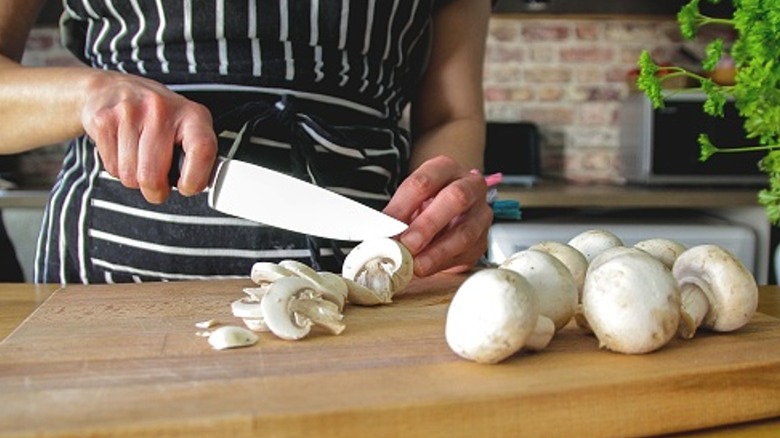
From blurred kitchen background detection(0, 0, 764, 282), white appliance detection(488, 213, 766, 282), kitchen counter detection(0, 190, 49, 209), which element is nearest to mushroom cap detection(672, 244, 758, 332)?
white appliance detection(488, 213, 766, 282)

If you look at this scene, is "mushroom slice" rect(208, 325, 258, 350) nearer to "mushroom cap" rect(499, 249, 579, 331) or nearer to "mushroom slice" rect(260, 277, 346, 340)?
"mushroom slice" rect(260, 277, 346, 340)

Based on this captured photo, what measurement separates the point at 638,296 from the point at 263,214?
0.37m

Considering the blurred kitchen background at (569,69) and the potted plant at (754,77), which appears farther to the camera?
the blurred kitchen background at (569,69)

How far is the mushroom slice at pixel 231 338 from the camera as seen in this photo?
0.57 m

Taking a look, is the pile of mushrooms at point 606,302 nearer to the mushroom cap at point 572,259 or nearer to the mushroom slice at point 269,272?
the mushroom cap at point 572,259

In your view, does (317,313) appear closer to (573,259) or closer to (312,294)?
(312,294)

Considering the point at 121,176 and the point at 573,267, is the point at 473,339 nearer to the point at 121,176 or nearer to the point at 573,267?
the point at 573,267

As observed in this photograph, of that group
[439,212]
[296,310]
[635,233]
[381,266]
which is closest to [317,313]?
[296,310]

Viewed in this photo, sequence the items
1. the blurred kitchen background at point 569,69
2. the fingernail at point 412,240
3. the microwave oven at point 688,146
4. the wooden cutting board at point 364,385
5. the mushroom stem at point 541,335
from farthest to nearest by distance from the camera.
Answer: the blurred kitchen background at point 569,69
the microwave oven at point 688,146
the fingernail at point 412,240
the mushroom stem at point 541,335
the wooden cutting board at point 364,385

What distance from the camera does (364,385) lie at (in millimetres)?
497

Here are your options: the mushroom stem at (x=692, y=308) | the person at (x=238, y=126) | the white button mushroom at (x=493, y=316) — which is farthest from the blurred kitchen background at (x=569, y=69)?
the white button mushroom at (x=493, y=316)

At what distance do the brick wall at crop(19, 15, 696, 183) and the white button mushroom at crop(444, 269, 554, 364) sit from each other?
215 centimetres

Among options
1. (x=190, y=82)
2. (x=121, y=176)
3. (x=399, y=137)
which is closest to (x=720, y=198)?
(x=399, y=137)

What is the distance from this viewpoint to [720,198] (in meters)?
2.16
